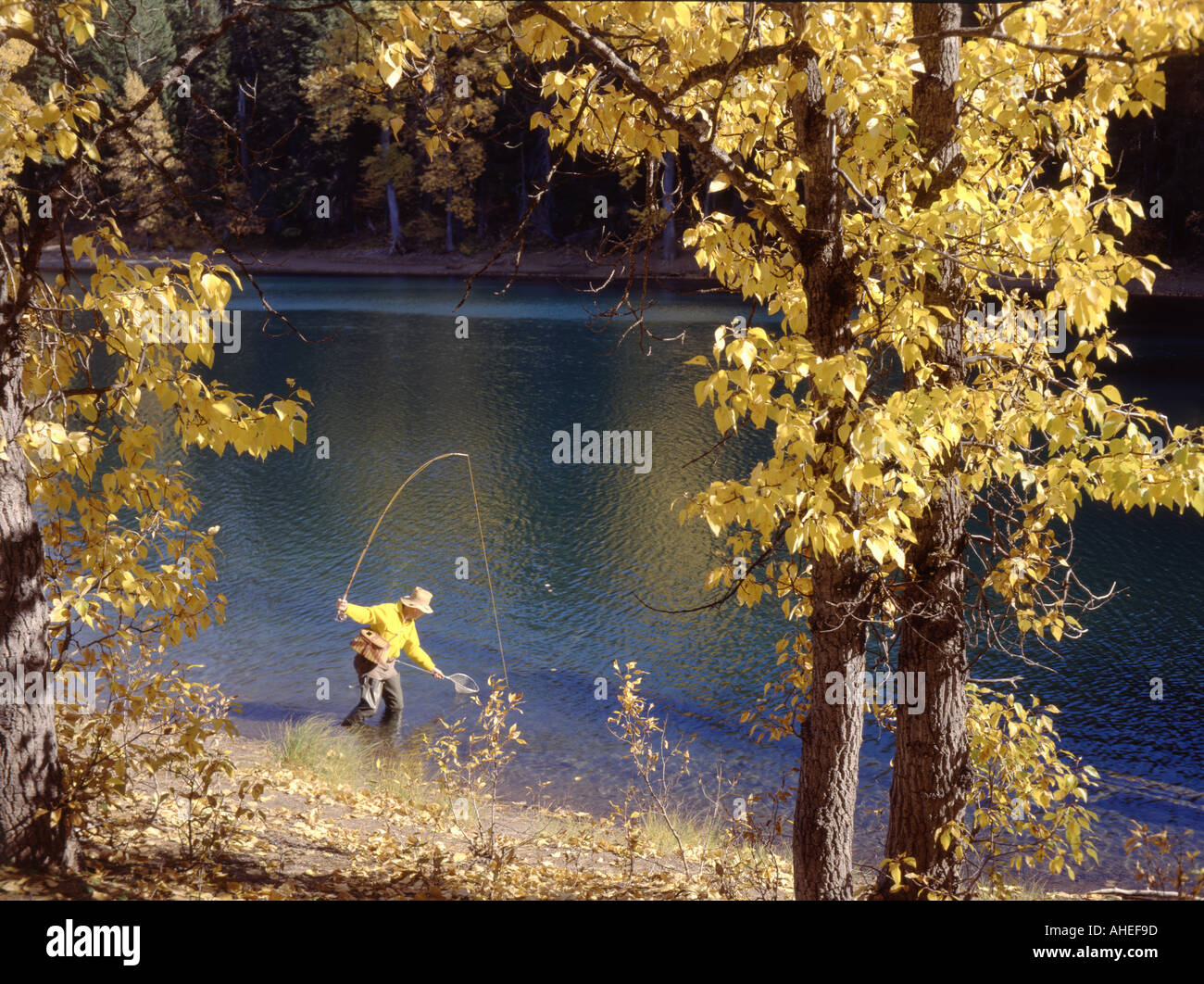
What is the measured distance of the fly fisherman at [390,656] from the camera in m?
10.4

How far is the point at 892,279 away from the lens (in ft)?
14.1

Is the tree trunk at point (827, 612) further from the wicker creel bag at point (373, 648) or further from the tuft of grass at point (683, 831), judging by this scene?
the wicker creel bag at point (373, 648)

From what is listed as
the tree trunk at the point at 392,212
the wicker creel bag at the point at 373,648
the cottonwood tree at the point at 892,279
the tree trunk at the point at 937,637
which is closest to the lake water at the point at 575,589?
the wicker creel bag at the point at 373,648

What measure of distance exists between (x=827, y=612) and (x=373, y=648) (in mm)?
6521

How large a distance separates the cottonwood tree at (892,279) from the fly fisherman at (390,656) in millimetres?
5133

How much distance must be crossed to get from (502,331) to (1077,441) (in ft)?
107

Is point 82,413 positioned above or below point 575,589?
above

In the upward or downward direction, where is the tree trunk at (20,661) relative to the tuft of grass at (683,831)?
upward

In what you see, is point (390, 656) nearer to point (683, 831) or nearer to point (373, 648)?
point (373, 648)

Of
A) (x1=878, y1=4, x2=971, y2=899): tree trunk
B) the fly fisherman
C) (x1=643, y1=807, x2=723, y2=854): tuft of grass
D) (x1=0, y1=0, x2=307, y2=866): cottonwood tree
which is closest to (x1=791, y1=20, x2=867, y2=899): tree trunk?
(x1=878, y1=4, x2=971, y2=899): tree trunk

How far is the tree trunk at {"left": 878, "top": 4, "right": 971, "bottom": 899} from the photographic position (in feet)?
17.0

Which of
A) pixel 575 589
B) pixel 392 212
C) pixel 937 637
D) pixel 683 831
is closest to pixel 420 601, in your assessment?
pixel 683 831
